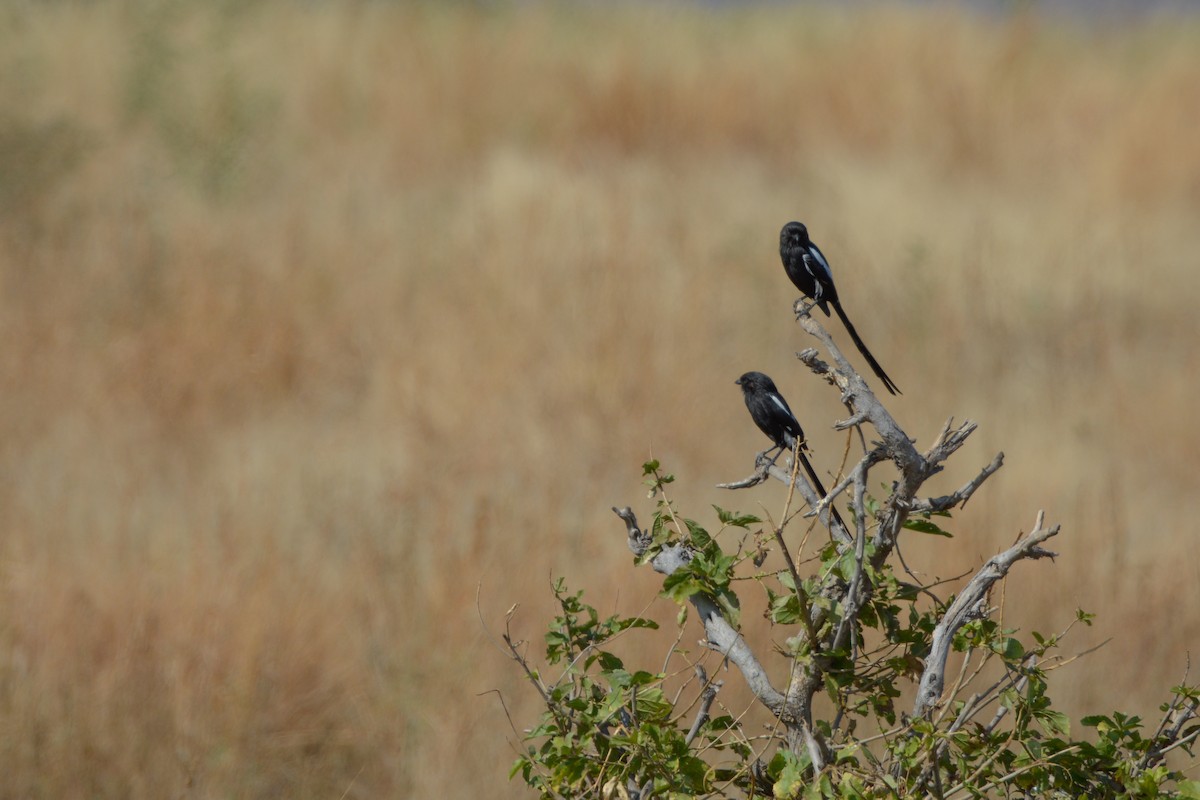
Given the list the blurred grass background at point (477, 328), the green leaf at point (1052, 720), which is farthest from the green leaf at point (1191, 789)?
the blurred grass background at point (477, 328)

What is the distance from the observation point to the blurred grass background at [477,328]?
180 inches

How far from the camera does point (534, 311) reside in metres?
7.77

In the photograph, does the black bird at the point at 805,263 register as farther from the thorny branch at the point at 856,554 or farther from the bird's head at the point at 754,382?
the thorny branch at the point at 856,554

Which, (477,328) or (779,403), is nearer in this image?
(779,403)

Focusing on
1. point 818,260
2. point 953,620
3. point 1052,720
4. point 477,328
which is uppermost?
point 477,328

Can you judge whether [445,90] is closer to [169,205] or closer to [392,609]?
[169,205]

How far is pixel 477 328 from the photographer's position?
7758mm

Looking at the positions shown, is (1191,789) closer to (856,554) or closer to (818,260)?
(856,554)

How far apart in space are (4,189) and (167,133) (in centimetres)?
153

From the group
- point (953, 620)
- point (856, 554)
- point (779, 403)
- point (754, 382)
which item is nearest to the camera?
point (856, 554)

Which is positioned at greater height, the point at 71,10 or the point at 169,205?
the point at 71,10

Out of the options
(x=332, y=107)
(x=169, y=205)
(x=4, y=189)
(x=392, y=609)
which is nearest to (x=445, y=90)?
(x=332, y=107)

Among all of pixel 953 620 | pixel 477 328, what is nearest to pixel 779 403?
pixel 953 620

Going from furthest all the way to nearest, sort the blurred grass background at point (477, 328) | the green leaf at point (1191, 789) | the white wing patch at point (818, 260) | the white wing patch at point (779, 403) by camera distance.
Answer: the blurred grass background at point (477, 328)
the white wing patch at point (818, 260)
the white wing patch at point (779, 403)
the green leaf at point (1191, 789)
